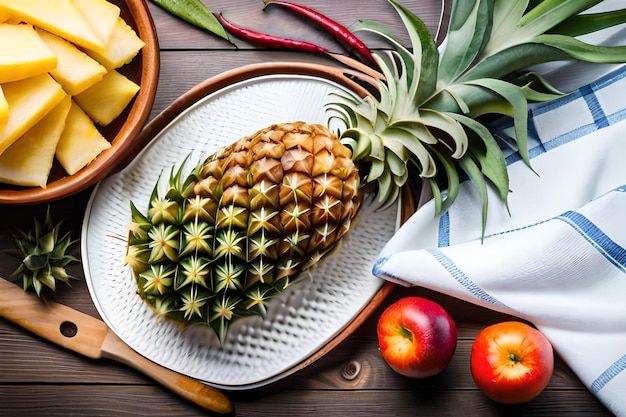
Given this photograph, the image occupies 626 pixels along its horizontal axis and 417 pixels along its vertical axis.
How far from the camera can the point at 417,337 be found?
1023mm

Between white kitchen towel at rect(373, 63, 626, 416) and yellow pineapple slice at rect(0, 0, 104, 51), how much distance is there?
595 millimetres

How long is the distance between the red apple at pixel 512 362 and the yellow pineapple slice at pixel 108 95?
0.73 meters

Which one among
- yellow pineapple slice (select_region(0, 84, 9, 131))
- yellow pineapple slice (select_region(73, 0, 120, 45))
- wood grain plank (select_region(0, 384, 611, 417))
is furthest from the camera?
wood grain plank (select_region(0, 384, 611, 417))

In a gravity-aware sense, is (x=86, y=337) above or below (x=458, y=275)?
below

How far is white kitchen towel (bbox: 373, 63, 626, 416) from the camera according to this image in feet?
3.43

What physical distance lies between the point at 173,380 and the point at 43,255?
0.31 metres

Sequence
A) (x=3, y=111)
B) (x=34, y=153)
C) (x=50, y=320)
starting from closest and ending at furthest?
(x=3, y=111), (x=34, y=153), (x=50, y=320)

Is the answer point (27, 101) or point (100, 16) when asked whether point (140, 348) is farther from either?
point (100, 16)

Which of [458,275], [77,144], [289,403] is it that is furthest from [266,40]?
[289,403]

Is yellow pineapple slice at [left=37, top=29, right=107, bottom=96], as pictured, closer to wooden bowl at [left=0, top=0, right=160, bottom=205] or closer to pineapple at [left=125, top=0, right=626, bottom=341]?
wooden bowl at [left=0, top=0, right=160, bottom=205]

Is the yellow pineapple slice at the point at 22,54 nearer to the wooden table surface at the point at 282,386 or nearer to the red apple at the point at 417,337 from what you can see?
the wooden table surface at the point at 282,386

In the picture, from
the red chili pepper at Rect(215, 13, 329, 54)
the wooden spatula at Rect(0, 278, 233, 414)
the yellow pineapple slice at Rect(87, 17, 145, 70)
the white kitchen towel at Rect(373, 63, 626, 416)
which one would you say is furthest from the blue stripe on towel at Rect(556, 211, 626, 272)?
the yellow pineapple slice at Rect(87, 17, 145, 70)

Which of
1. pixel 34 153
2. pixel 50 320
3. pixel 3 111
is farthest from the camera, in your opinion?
pixel 50 320

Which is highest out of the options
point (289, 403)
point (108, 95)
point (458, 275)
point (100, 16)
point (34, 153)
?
point (100, 16)
